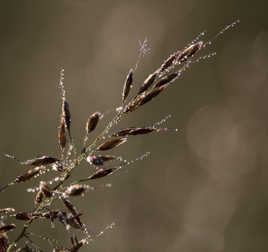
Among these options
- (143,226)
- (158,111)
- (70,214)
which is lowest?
(70,214)

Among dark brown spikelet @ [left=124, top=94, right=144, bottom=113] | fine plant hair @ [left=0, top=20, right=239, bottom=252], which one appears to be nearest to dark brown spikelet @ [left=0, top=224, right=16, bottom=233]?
fine plant hair @ [left=0, top=20, right=239, bottom=252]

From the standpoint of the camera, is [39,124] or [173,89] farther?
[173,89]

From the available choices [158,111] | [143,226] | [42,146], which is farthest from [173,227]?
[42,146]

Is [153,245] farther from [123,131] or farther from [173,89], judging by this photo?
[123,131]

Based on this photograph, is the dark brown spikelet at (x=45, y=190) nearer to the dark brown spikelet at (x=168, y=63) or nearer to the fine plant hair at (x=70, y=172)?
the fine plant hair at (x=70, y=172)

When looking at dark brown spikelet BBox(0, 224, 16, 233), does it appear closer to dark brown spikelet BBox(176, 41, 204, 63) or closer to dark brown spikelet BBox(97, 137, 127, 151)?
dark brown spikelet BBox(97, 137, 127, 151)

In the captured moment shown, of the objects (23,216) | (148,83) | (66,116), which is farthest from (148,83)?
(23,216)
